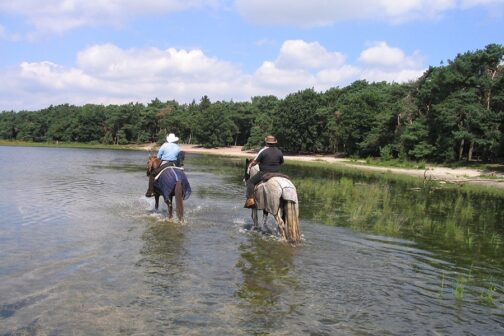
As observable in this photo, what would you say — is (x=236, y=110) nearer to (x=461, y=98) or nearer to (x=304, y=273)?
(x=461, y=98)

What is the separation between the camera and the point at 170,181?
12.6 m

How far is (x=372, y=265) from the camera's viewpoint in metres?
8.87

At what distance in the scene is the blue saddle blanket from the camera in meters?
12.6

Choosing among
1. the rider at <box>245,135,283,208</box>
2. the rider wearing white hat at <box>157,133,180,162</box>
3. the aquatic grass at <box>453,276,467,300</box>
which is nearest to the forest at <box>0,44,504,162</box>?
the rider at <box>245,135,283,208</box>

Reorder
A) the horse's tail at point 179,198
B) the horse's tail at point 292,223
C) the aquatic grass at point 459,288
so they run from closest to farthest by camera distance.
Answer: the aquatic grass at point 459,288 < the horse's tail at point 292,223 < the horse's tail at point 179,198

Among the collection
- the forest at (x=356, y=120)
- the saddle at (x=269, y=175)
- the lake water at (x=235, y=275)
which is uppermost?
the forest at (x=356, y=120)

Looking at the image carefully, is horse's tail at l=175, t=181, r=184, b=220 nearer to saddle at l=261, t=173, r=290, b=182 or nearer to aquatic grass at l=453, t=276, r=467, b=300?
saddle at l=261, t=173, r=290, b=182

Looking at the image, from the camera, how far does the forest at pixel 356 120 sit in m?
41.9

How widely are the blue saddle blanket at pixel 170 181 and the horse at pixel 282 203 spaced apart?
2.30 metres

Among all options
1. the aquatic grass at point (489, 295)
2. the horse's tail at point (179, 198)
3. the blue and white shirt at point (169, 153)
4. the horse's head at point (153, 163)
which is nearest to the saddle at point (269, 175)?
the horse's tail at point (179, 198)

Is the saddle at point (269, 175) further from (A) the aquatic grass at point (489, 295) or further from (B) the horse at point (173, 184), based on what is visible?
(A) the aquatic grass at point (489, 295)

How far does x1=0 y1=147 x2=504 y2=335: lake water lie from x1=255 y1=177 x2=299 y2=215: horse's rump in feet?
2.65

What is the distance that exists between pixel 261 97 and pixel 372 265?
4193 inches

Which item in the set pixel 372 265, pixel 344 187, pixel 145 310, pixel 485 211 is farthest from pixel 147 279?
pixel 344 187
